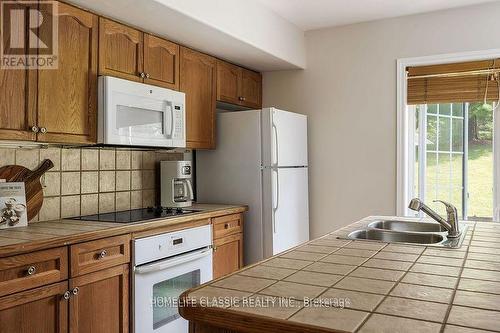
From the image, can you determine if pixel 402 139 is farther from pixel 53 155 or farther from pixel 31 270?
pixel 31 270

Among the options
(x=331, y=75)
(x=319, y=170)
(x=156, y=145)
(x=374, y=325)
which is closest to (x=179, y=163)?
(x=156, y=145)

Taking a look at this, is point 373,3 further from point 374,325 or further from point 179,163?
point 374,325

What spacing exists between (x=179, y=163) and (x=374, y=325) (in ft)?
7.94

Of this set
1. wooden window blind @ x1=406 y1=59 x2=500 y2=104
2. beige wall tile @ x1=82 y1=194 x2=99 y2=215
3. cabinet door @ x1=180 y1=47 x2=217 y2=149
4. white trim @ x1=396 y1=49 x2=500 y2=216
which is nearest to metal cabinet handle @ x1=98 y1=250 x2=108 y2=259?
beige wall tile @ x1=82 y1=194 x2=99 y2=215

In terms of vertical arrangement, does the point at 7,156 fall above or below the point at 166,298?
above

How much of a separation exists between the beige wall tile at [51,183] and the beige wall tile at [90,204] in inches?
7.9

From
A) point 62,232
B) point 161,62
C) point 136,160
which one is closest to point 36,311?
point 62,232

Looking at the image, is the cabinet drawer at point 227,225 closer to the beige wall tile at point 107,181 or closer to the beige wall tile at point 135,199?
the beige wall tile at point 135,199

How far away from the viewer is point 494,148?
3.42m

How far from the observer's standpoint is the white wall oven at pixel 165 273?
7.53ft

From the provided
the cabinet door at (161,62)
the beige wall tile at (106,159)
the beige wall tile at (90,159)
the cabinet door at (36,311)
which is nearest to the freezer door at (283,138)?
the cabinet door at (161,62)

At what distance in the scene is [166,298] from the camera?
2.49 metres

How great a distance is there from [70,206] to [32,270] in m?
0.89

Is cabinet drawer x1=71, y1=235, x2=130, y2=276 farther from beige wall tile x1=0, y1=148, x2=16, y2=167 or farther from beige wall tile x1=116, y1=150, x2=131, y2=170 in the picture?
beige wall tile x1=116, y1=150, x2=131, y2=170
